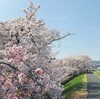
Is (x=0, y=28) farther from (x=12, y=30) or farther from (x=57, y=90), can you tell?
(x=57, y=90)

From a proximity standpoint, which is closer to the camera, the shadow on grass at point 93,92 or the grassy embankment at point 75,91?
the grassy embankment at point 75,91

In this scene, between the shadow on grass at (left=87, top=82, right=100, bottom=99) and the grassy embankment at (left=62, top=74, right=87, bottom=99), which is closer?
the grassy embankment at (left=62, top=74, right=87, bottom=99)

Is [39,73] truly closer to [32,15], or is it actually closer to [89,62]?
[32,15]

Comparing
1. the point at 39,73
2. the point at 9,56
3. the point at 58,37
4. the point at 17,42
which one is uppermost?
the point at 58,37

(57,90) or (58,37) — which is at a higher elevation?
(58,37)

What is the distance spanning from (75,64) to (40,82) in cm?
9398

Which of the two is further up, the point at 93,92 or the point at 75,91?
the point at 75,91

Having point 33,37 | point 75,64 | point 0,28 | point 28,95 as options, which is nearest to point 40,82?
point 28,95

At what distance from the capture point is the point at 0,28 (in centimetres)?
1945

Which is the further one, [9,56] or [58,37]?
[58,37]

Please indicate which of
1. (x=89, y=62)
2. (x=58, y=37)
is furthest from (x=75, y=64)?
(x=58, y=37)

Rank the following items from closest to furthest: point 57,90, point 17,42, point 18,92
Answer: point 57,90 → point 18,92 → point 17,42

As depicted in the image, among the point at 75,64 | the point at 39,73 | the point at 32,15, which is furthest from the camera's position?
the point at 75,64

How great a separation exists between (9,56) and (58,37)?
11.5m
